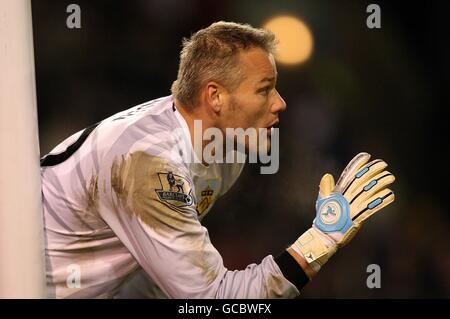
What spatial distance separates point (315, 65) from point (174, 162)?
580mm

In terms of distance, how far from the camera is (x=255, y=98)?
2604 mm

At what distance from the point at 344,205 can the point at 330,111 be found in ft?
1.07

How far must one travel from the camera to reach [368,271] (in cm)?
265

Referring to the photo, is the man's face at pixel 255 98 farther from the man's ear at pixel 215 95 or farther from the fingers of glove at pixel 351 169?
the fingers of glove at pixel 351 169

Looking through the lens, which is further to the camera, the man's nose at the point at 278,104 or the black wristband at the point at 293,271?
the man's nose at the point at 278,104

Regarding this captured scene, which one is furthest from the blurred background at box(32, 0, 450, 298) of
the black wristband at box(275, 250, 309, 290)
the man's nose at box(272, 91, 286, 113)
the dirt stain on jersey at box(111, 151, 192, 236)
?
the dirt stain on jersey at box(111, 151, 192, 236)

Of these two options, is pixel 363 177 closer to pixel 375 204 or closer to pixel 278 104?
pixel 375 204

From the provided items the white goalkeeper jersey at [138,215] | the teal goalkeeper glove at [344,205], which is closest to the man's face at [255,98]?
the white goalkeeper jersey at [138,215]

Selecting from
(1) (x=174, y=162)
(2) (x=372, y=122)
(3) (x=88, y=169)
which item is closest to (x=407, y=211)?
(2) (x=372, y=122)

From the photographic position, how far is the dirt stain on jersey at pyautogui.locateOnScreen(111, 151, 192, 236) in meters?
2.42

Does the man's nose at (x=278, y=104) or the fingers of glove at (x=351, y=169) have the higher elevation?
the man's nose at (x=278, y=104)

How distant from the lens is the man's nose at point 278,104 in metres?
2.63

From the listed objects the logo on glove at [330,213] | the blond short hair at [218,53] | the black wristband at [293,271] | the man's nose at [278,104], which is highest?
the blond short hair at [218,53]
